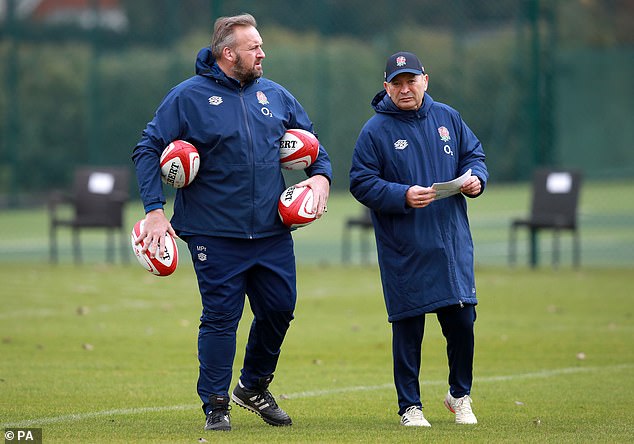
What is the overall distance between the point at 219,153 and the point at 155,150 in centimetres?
33

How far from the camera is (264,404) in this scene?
6941mm

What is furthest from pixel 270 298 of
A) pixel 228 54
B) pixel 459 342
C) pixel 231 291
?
pixel 228 54

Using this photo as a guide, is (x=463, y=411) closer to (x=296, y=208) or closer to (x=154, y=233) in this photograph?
(x=296, y=208)

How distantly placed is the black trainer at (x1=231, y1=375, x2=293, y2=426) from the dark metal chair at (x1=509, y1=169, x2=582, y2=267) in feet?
29.9

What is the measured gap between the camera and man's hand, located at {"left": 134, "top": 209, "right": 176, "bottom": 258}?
6559 millimetres

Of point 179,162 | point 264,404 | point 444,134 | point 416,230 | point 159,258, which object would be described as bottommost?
point 264,404

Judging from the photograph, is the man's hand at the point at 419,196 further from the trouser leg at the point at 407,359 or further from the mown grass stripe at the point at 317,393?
the mown grass stripe at the point at 317,393

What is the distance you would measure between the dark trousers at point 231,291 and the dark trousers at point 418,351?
0.61 m

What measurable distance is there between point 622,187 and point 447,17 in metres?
4.60

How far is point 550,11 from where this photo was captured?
1720 cm

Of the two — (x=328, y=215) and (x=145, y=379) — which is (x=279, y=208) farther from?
(x=328, y=215)

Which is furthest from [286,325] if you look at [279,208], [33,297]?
[33,297]

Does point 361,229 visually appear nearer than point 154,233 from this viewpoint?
No

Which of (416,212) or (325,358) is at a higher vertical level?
(416,212)
